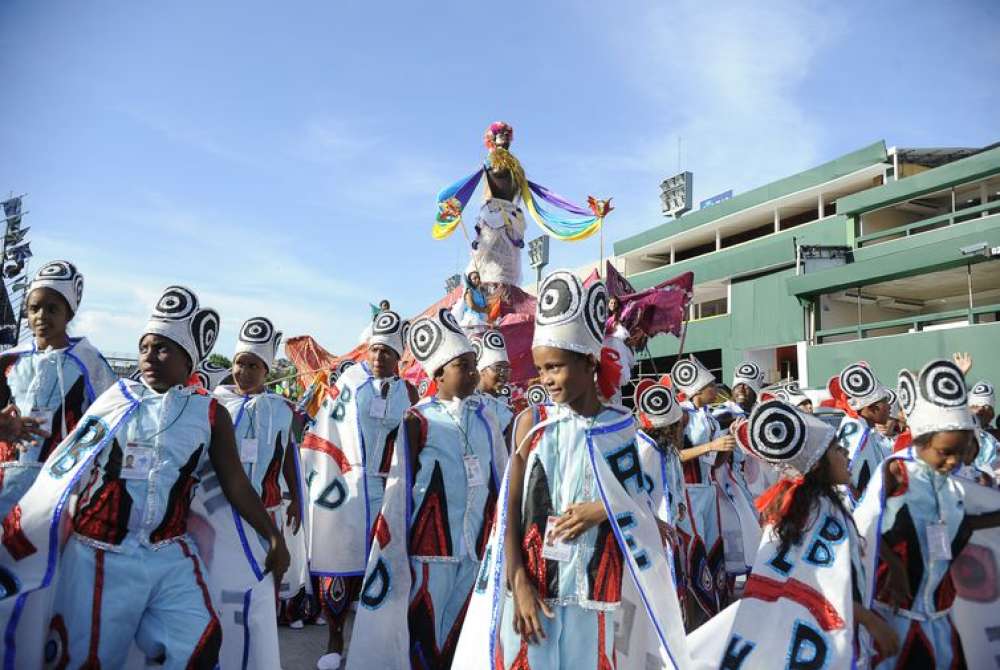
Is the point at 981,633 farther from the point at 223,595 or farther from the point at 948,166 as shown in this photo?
the point at 948,166

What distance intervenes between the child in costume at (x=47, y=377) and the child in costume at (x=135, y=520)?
106 centimetres

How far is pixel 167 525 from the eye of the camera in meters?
3.10

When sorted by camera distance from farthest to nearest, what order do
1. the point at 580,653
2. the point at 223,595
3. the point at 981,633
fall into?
1. the point at 981,633
2. the point at 223,595
3. the point at 580,653

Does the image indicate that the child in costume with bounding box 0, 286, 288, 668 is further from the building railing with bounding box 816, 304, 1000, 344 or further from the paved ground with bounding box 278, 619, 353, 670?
the building railing with bounding box 816, 304, 1000, 344

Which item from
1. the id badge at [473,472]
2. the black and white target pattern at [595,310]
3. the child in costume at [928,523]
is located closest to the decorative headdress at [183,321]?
the id badge at [473,472]

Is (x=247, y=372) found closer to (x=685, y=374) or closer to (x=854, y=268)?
(x=685, y=374)

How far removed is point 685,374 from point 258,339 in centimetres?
424

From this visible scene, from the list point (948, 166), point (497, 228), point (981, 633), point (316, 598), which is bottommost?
point (316, 598)

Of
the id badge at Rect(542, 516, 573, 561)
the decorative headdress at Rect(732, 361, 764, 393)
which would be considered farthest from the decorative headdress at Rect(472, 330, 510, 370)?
the id badge at Rect(542, 516, 573, 561)

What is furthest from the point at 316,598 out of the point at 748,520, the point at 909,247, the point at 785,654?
the point at 909,247

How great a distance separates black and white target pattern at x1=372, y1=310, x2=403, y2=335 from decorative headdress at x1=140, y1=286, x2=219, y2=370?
2616 mm

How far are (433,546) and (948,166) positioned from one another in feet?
82.1

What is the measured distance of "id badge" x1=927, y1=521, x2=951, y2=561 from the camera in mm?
3527

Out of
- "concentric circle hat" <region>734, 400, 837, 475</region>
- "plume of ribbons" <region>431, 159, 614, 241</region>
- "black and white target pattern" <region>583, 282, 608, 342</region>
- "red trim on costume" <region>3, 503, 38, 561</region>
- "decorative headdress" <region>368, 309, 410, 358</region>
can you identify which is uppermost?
"plume of ribbons" <region>431, 159, 614, 241</region>
